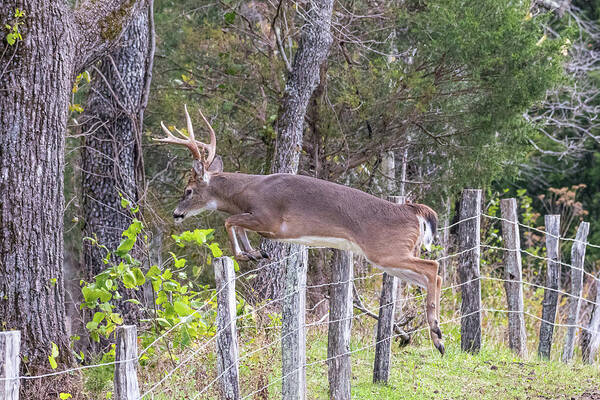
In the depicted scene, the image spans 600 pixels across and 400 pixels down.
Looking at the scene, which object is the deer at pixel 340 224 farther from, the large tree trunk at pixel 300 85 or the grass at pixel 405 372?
the large tree trunk at pixel 300 85

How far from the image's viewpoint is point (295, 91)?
33.1 feet

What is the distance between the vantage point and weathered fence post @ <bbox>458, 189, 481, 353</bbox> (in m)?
9.01

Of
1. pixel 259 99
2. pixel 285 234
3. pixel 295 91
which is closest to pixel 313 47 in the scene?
pixel 295 91

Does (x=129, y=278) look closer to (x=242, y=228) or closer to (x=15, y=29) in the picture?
(x=242, y=228)

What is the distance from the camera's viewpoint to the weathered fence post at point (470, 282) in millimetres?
9008

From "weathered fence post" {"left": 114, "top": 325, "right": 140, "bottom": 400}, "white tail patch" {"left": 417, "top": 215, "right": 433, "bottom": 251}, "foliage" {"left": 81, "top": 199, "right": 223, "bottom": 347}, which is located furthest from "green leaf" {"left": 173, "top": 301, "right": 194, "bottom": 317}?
"white tail patch" {"left": 417, "top": 215, "right": 433, "bottom": 251}

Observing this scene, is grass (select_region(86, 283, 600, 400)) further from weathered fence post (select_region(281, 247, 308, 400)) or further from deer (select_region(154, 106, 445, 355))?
deer (select_region(154, 106, 445, 355))

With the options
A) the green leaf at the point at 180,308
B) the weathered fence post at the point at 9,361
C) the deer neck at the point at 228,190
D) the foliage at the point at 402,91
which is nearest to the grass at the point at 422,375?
the green leaf at the point at 180,308

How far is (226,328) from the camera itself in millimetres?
5484

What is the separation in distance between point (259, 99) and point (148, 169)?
2826 millimetres

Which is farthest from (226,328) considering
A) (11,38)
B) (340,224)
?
(11,38)

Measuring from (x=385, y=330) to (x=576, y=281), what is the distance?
10.7ft

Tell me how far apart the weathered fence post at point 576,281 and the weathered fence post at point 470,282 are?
1.21 metres

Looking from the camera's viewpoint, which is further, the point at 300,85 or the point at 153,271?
the point at 300,85
